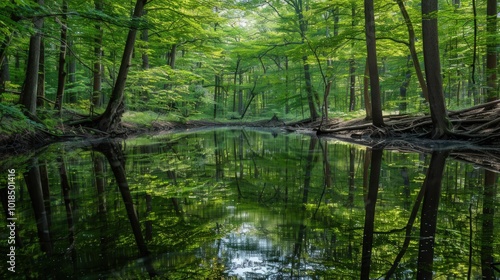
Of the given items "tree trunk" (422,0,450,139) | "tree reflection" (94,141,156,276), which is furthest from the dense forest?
"tree reflection" (94,141,156,276)

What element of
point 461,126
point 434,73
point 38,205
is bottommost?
point 38,205

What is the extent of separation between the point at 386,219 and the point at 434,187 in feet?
5.11

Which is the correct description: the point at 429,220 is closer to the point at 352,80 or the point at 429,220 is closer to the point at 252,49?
the point at 352,80

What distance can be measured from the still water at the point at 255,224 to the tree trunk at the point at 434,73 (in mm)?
3951

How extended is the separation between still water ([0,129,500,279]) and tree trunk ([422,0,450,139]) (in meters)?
3.95

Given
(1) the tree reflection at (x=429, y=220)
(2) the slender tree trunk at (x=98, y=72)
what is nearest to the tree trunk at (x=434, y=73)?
(1) the tree reflection at (x=429, y=220)

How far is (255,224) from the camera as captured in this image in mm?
2891

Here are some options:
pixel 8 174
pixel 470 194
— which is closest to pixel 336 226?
pixel 470 194

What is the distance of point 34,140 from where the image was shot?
9.66 metres

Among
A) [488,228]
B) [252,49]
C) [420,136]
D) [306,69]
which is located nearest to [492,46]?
[420,136]

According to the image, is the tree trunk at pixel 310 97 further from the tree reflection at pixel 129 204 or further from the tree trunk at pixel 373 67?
the tree reflection at pixel 129 204

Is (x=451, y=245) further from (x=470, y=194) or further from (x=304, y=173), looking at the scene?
(x=304, y=173)

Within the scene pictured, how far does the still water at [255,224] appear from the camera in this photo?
199 cm

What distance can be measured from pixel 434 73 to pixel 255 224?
8.43 m
